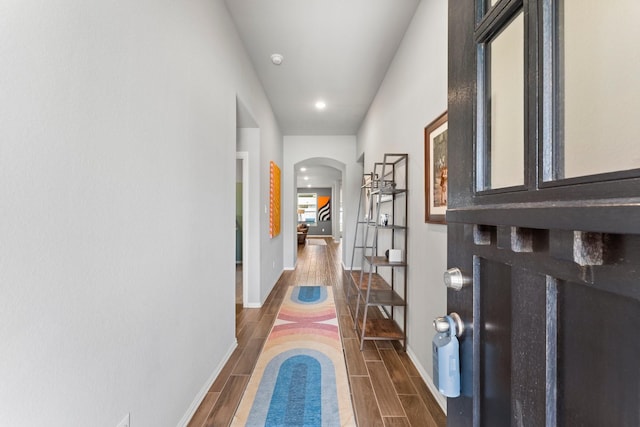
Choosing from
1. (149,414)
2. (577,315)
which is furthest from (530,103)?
(149,414)

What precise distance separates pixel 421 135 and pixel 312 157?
145 inches

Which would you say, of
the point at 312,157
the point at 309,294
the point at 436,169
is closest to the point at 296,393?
the point at 436,169

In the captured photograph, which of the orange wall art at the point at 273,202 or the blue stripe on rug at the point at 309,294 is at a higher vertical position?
the orange wall art at the point at 273,202

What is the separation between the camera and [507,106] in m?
0.56

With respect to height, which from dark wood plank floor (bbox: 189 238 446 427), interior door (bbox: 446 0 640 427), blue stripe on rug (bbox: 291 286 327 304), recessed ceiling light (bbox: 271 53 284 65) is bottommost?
dark wood plank floor (bbox: 189 238 446 427)

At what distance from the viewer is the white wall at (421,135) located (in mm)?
1861

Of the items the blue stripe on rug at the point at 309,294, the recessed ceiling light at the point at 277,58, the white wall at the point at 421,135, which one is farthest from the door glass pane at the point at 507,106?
the blue stripe on rug at the point at 309,294

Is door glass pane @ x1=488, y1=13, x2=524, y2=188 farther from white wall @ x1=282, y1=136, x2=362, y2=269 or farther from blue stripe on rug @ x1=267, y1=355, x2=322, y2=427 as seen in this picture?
white wall @ x1=282, y1=136, x2=362, y2=269

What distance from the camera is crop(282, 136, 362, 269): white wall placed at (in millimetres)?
5664

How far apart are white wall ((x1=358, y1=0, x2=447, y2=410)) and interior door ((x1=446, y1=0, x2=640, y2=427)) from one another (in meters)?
1.26

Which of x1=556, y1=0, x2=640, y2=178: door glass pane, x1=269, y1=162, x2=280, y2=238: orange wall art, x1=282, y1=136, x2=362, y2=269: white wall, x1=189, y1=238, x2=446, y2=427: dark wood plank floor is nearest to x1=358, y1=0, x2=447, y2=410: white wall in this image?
x1=189, y1=238, x2=446, y2=427: dark wood plank floor

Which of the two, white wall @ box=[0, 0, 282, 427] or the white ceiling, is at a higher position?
the white ceiling

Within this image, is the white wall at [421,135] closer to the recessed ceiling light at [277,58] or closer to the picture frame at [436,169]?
the picture frame at [436,169]

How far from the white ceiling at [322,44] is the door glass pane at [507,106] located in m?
2.02
